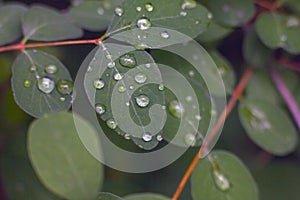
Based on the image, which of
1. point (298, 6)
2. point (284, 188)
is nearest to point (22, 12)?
point (298, 6)

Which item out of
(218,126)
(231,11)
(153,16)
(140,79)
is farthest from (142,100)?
(231,11)

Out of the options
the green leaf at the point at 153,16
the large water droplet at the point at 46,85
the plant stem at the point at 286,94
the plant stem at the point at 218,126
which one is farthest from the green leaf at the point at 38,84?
the plant stem at the point at 286,94

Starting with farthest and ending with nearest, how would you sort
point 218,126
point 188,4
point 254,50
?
point 254,50 → point 218,126 → point 188,4

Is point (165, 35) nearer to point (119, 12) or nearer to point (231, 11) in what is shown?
A: point (119, 12)

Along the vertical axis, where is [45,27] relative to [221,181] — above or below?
above

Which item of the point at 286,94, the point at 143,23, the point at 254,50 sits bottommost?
the point at 286,94
